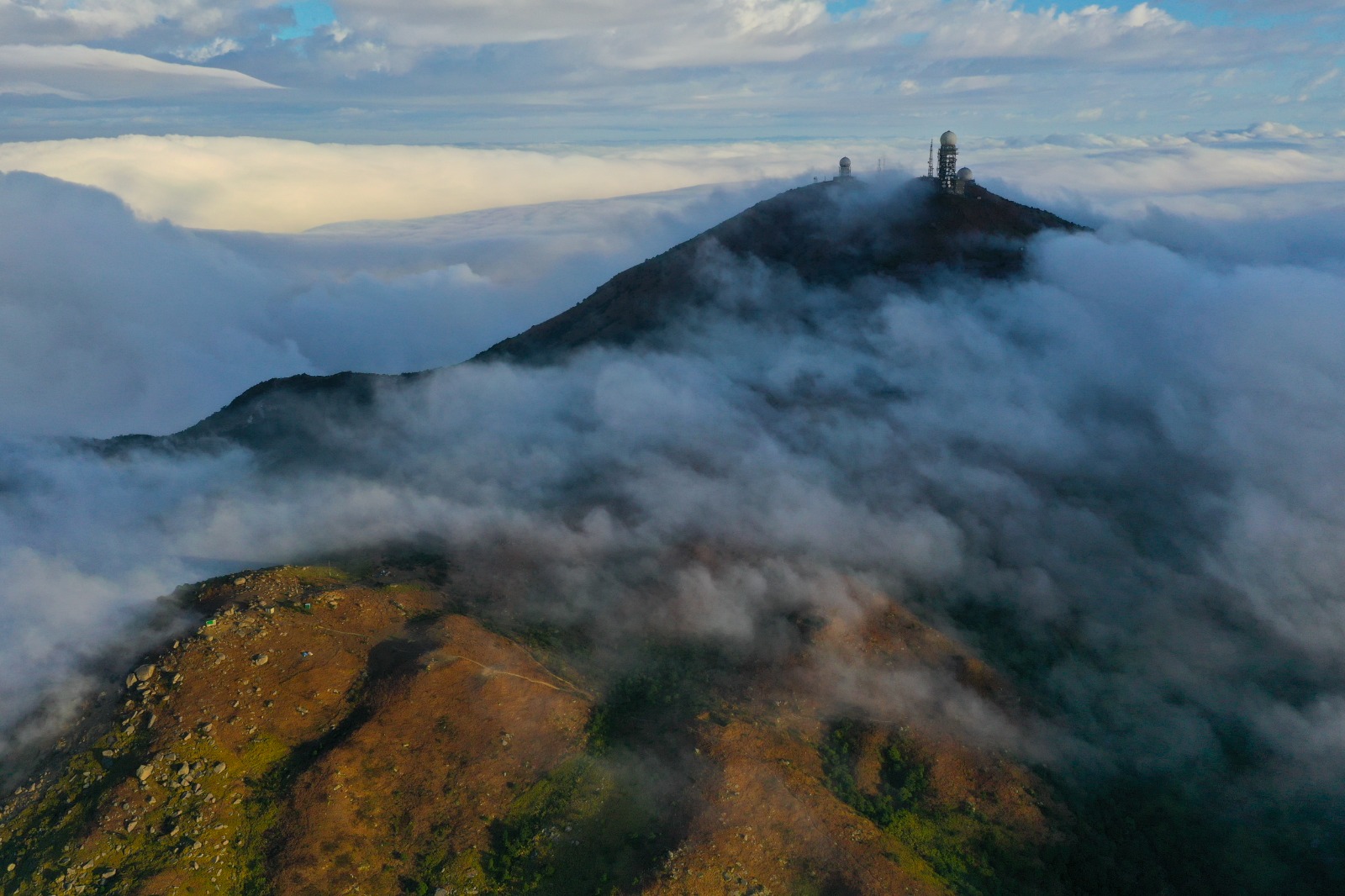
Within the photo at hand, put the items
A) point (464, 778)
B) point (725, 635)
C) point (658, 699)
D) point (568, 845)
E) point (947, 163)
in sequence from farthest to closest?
point (947, 163) → point (725, 635) → point (658, 699) → point (464, 778) → point (568, 845)

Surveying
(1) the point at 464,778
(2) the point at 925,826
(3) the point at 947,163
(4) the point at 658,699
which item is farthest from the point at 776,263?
(1) the point at 464,778

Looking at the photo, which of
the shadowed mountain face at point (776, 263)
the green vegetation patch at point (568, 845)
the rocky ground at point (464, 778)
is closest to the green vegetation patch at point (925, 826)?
the rocky ground at point (464, 778)

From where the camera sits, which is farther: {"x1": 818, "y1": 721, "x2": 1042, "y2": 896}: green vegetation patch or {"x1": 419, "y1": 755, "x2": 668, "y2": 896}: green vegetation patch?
{"x1": 818, "y1": 721, "x2": 1042, "y2": 896}: green vegetation patch

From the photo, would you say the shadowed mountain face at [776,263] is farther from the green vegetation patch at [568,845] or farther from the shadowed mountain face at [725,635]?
the green vegetation patch at [568,845]

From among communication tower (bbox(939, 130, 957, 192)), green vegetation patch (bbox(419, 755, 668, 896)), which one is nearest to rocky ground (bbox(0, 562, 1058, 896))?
green vegetation patch (bbox(419, 755, 668, 896))

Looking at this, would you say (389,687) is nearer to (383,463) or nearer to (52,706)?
(52,706)

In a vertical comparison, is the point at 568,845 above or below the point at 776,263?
below

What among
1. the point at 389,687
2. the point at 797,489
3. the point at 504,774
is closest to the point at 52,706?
the point at 389,687

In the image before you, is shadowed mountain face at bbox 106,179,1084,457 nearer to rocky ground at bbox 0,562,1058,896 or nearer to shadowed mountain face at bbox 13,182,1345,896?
shadowed mountain face at bbox 13,182,1345,896

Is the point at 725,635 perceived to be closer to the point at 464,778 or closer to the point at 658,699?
the point at 658,699
